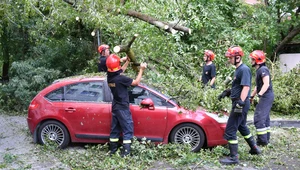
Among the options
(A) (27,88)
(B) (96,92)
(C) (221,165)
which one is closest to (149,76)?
(B) (96,92)

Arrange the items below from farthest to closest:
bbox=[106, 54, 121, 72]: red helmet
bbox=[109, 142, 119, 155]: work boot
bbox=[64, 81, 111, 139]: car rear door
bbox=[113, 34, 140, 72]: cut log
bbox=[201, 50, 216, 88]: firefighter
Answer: bbox=[201, 50, 216, 88]: firefighter → bbox=[113, 34, 140, 72]: cut log → bbox=[64, 81, 111, 139]: car rear door → bbox=[109, 142, 119, 155]: work boot → bbox=[106, 54, 121, 72]: red helmet

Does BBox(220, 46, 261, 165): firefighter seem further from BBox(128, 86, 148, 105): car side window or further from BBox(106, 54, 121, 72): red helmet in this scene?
BBox(106, 54, 121, 72): red helmet

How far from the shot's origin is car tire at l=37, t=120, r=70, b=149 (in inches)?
255

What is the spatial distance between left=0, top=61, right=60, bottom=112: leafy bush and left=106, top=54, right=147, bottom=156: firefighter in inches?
196

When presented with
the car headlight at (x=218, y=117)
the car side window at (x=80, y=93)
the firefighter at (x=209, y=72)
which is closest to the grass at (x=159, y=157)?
the car headlight at (x=218, y=117)

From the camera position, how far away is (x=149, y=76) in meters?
7.90

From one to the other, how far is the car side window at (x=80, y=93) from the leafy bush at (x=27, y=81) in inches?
150

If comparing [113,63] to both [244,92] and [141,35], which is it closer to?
[244,92]

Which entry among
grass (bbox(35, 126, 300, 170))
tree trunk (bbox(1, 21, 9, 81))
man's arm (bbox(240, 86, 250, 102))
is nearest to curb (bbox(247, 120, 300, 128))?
grass (bbox(35, 126, 300, 170))

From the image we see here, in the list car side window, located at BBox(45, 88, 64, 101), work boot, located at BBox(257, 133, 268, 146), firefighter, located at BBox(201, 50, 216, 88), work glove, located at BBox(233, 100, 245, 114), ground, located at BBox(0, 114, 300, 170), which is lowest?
ground, located at BBox(0, 114, 300, 170)

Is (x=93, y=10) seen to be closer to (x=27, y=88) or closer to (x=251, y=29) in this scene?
(x=27, y=88)

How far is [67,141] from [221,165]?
2918 mm

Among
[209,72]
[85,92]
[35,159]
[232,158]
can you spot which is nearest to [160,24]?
[209,72]

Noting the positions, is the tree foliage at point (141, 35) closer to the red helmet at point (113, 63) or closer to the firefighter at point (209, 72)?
the firefighter at point (209, 72)
